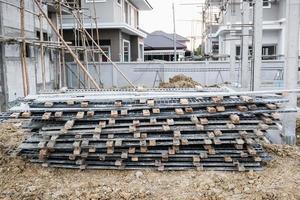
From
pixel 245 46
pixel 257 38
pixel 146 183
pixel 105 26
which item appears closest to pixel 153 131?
pixel 146 183

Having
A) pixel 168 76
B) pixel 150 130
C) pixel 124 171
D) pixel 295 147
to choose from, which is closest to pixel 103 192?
pixel 124 171

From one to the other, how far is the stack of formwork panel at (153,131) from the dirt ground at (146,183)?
0.60 feet

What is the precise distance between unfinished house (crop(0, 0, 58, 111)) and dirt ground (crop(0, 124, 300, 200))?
4201 millimetres

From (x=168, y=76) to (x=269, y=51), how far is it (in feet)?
26.4

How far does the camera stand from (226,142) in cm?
520

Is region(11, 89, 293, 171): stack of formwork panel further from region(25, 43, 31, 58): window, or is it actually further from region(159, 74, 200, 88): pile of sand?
region(159, 74, 200, 88): pile of sand

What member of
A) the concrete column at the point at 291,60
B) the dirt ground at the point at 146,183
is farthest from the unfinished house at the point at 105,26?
the dirt ground at the point at 146,183

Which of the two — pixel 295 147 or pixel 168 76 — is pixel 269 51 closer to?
pixel 168 76

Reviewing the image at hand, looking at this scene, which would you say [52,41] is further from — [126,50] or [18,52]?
[126,50]

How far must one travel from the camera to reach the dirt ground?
4594 mm

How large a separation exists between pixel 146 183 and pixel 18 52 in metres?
7.77

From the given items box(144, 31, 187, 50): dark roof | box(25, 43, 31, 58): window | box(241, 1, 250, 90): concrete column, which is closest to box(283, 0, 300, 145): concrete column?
box(241, 1, 250, 90): concrete column

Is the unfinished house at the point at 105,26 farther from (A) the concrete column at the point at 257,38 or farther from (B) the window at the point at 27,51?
(A) the concrete column at the point at 257,38

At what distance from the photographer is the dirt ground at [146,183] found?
4.59 meters
